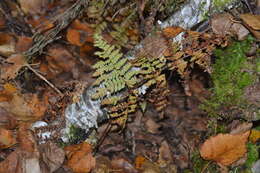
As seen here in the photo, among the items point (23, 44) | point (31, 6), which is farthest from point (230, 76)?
point (31, 6)

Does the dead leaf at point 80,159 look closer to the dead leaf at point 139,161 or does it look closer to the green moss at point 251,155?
the dead leaf at point 139,161

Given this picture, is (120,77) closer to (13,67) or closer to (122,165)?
(122,165)

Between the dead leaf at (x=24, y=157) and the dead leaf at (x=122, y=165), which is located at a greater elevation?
the dead leaf at (x=24, y=157)

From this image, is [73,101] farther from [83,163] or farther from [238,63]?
[238,63]

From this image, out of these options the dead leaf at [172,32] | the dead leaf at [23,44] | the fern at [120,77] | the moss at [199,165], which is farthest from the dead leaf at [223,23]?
the dead leaf at [23,44]

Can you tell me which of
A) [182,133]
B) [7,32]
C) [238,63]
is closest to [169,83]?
[182,133]

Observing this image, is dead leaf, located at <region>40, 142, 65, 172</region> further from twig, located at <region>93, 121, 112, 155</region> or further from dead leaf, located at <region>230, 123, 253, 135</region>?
dead leaf, located at <region>230, 123, 253, 135</region>

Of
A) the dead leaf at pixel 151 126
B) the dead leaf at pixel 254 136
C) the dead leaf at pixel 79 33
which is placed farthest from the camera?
the dead leaf at pixel 79 33
